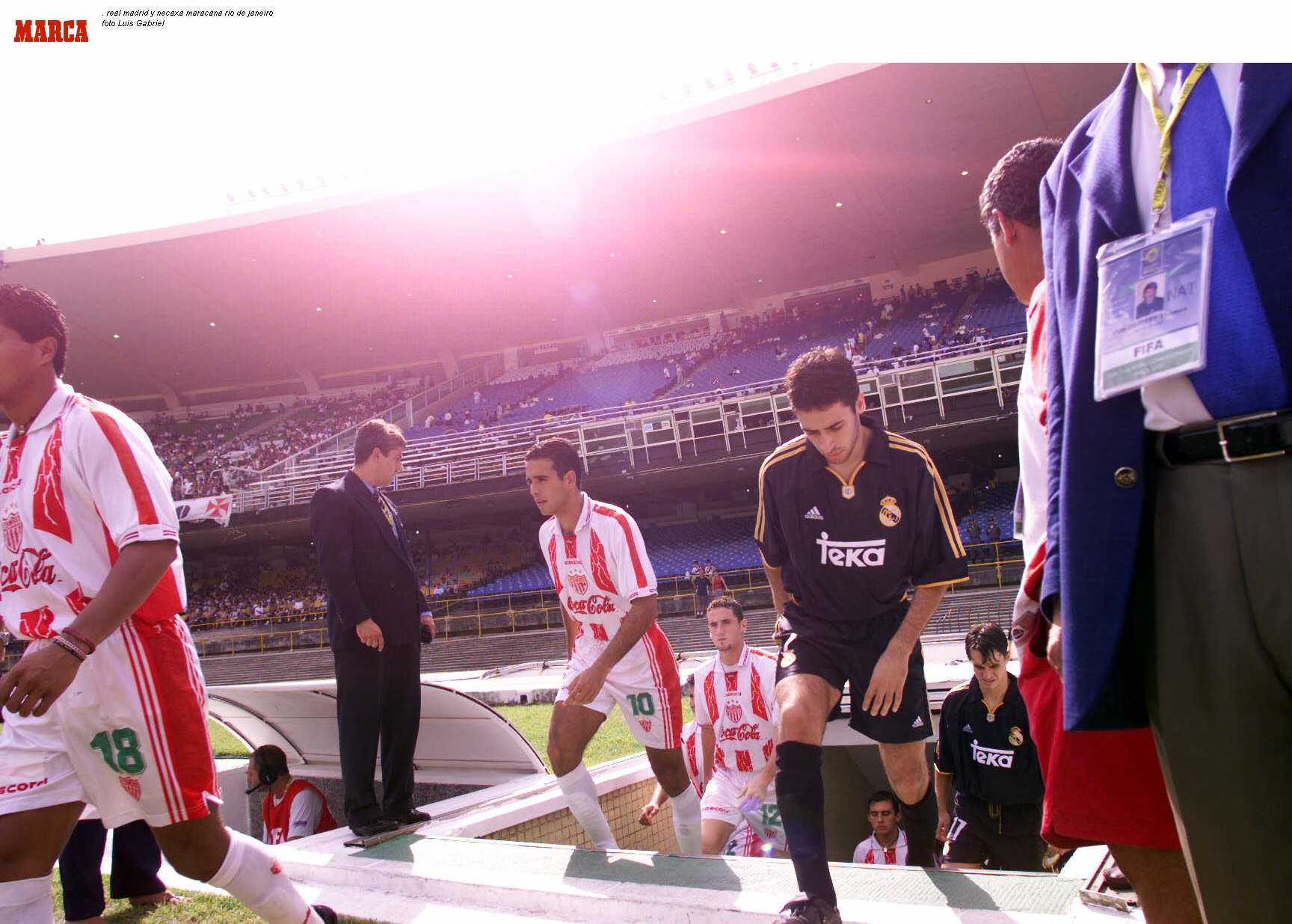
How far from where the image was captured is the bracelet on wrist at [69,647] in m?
2.08

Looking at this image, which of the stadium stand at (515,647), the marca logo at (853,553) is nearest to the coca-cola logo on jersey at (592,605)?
the marca logo at (853,553)

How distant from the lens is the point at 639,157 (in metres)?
25.6

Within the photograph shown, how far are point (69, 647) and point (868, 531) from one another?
2492 millimetres

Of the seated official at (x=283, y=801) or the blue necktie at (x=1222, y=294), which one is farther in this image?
the seated official at (x=283, y=801)

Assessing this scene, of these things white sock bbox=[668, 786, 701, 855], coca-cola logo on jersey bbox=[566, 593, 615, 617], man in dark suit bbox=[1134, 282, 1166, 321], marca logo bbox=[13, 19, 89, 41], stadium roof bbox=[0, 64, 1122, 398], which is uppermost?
stadium roof bbox=[0, 64, 1122, 398]

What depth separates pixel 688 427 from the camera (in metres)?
25.2

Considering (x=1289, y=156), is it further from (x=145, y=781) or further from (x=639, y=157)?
(x=639, y=157)

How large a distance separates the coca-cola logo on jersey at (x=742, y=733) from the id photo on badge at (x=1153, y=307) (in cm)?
402

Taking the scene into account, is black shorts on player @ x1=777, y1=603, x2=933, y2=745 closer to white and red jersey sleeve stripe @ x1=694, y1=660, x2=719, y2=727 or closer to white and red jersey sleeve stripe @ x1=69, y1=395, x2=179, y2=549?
white and red jersey sleeve stripe @ x1=694, y1=660, x2=719, y2=727

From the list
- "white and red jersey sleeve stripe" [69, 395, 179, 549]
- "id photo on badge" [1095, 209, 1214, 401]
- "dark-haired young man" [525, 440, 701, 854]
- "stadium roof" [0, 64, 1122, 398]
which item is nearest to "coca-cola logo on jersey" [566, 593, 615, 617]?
"dark-haired young man" [525, 440, 701, 854]

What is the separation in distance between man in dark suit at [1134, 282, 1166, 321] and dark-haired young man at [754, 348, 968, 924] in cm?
187

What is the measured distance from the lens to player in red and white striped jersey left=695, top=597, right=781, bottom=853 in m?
4.70

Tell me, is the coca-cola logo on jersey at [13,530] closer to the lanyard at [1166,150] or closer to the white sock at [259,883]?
the white sock at [259,883]

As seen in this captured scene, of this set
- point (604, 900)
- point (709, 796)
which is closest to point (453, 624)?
point (709, 796)
